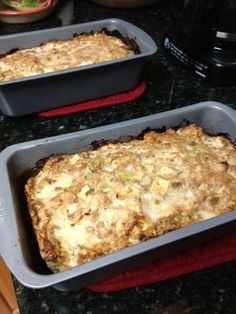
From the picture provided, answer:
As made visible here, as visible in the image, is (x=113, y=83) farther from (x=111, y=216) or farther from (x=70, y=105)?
(x=111, y=216)

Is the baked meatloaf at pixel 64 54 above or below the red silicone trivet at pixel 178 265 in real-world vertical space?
above

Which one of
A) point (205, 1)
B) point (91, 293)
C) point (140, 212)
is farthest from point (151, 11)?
point (91, 293)

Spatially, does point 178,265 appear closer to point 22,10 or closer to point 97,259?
point 97,259

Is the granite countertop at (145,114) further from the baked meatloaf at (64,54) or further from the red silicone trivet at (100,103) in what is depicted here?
the baked meatloaf at (64,54)

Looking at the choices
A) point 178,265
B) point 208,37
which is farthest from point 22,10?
point 178,265

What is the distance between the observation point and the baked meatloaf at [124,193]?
62 cm

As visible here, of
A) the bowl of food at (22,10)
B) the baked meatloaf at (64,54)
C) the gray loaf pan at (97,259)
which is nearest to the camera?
the gray loaf pan at (97,259)

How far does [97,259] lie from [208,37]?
68cm

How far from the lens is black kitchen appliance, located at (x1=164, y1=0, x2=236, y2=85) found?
0.93 metres

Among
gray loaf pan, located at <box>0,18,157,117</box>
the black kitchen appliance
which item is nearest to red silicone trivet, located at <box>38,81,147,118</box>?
gray loaf pan, located at <box>0,18,157,117</box>

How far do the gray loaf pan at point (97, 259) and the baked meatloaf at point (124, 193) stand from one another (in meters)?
0.02

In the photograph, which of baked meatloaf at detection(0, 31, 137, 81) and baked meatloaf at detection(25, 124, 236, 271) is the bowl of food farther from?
baked meatloaf at detection(25, 124, 236, 271)

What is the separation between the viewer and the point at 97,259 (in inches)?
20.6

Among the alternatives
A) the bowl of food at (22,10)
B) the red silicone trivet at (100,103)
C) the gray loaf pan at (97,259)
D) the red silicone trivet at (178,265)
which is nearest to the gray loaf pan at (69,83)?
the red silicone trivet at (100,103)
